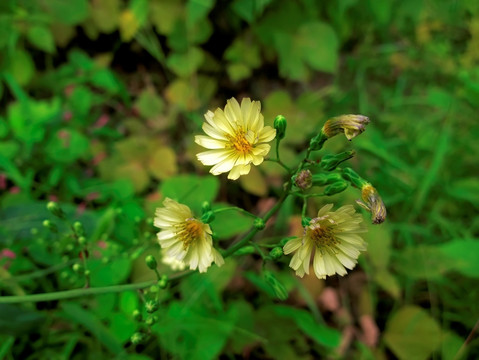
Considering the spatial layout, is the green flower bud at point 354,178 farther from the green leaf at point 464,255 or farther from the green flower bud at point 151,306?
the green leaf at point 464,255

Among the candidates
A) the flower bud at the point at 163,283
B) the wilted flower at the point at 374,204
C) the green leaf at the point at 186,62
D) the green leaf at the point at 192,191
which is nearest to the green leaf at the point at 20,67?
the green leaf at the point at 186,62

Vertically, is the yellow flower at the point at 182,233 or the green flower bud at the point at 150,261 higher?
the yellow flower at the point at 182,233

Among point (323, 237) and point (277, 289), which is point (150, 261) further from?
point (323, 237)

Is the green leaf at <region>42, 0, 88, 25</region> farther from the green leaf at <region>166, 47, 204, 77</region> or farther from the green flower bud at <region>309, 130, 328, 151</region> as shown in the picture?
the green flower bud at <region>309, 130, 328, 151</region>

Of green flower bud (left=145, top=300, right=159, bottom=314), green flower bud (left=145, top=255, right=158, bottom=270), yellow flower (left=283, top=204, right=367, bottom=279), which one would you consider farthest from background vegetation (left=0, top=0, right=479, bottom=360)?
yellow flower (left=283, top=204, right=367, bottom=279)

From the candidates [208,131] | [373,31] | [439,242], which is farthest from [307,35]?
[208,131]
